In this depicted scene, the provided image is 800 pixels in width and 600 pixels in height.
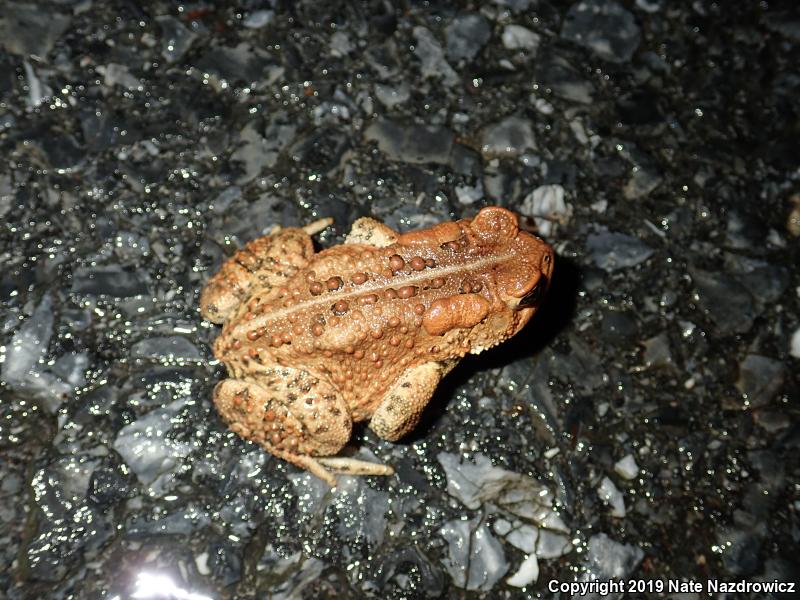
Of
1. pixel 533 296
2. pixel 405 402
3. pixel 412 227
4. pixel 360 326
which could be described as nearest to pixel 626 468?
pixel 533 296

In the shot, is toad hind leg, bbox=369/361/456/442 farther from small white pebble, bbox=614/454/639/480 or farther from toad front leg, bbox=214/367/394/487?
small white pebble, bbox=614/454/639/480

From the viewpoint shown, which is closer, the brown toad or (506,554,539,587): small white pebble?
the brown toad

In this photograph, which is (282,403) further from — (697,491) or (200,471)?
(697,491)

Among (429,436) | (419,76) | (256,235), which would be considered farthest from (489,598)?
(419,76)

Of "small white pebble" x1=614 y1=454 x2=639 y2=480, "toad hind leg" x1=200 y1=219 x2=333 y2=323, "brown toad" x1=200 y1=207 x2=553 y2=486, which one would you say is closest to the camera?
"brown toad" x1=200 y1=207 x2=553 y2=486

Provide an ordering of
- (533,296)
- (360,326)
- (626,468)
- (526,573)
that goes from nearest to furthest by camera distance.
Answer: (360,326) → (533,296) → (526,573) → (626,468)

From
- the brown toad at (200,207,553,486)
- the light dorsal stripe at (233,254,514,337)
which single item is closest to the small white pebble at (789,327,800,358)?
the brown toad at (200,207,553,486)

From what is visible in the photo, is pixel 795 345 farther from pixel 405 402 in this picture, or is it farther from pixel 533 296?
pixel 405 402
